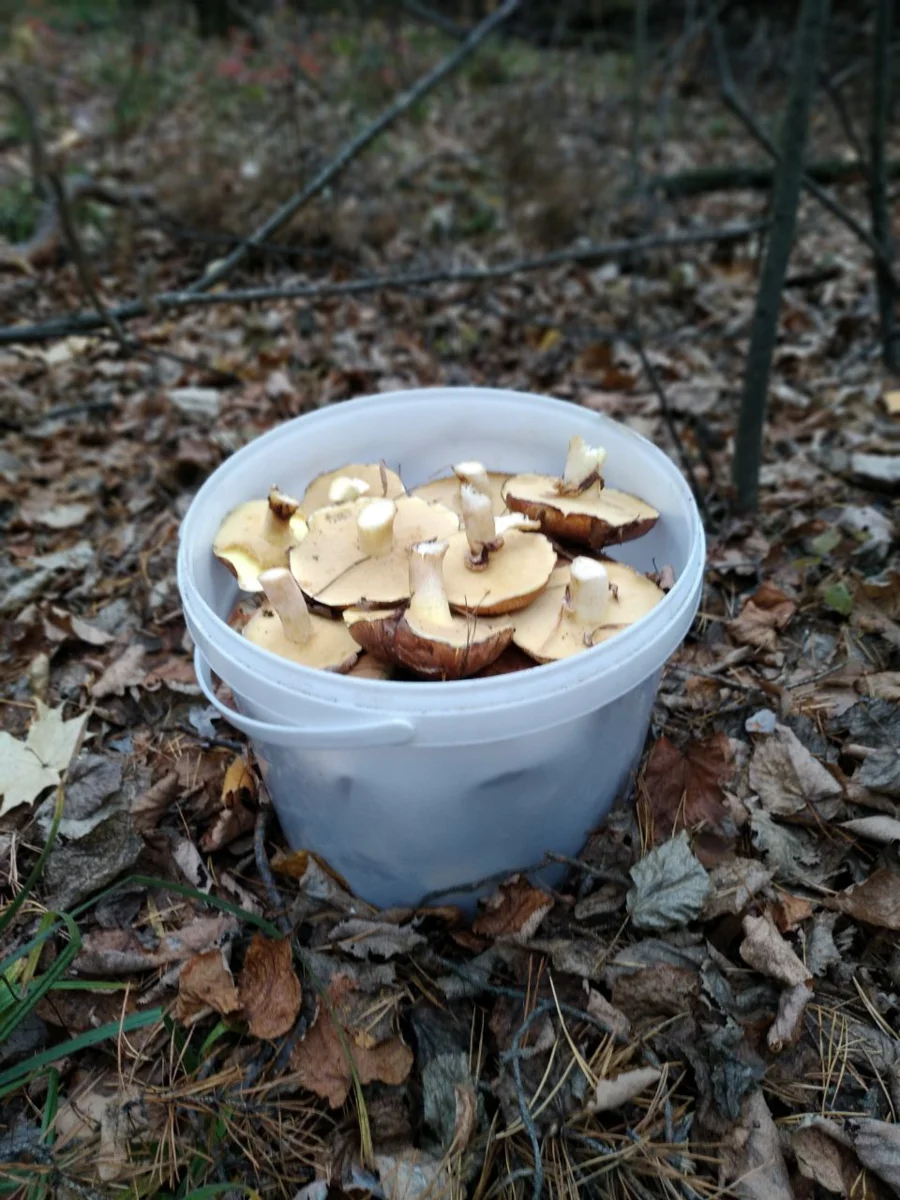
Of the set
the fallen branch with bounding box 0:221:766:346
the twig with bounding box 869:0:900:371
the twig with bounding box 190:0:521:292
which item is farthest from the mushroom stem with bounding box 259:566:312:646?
the twig with bounding box 869:0:900:371

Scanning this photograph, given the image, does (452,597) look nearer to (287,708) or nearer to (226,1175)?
(287,708)

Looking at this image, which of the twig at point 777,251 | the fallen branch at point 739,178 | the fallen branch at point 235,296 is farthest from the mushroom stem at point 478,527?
the fallen branch at point 739,178

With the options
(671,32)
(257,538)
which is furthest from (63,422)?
(671,32)

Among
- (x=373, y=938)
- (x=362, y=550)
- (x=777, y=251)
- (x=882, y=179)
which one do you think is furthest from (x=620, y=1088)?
(x=882, y=179)

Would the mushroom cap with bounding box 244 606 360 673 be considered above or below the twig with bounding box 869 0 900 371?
below

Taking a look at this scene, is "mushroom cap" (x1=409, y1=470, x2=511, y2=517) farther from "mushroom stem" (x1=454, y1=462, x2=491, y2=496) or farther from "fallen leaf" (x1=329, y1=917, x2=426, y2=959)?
"fallen leaf" (x1=329, y1=917, x2=426, y2=959)

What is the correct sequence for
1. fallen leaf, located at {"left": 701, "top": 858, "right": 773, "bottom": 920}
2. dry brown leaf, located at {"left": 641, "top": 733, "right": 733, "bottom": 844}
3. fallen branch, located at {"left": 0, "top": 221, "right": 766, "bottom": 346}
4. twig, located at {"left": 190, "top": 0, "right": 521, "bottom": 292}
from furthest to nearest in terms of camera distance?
twig, located at {"left": 190, "top": 0, "right": 521, "bottom": 292}, fallen branch, located at {"left": 0, "top": 221, "right": 766, "bottom": 346}, dry brown leaf, located at {"left": 641, "top": 733, "right": 733, "bottom": 844}, fallen leaf, located at {"left": 701, "top": 858, "right": 773, "bottom": 920}

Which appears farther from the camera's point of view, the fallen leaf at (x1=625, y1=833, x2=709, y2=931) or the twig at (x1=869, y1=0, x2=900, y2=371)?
the twig at (x1=869, y1=0, x2=900, y2=371)
